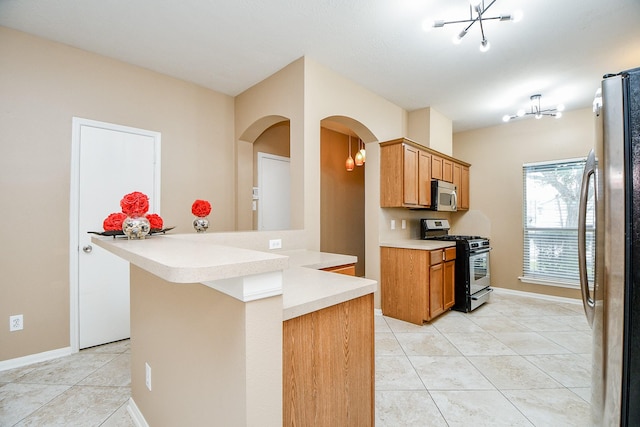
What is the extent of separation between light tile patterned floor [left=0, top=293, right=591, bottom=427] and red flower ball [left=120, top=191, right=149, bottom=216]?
1.34 metres

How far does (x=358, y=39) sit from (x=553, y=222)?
13.5 ft

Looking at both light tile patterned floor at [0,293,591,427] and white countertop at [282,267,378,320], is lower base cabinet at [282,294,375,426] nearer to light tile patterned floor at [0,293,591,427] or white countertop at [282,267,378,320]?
white countertop at [282,267,378,320]

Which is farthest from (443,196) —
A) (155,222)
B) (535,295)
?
(155,222)

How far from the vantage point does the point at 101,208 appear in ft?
9.21

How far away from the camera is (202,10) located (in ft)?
7.17

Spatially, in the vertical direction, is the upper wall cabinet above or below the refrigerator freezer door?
above

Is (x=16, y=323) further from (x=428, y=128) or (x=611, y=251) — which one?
(x=428, y=128)

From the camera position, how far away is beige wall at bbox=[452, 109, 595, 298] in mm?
4266

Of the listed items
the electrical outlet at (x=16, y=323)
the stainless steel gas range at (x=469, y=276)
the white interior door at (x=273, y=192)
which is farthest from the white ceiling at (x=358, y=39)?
the electrical outlet at (x=16, y=323)

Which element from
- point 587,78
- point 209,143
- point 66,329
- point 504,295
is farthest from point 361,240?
point 66,329

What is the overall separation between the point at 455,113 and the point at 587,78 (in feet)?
4.95

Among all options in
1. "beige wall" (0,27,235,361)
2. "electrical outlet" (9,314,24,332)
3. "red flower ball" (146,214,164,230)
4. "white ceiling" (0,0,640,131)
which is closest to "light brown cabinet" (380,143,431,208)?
"white ceiling" (0,0,640,131)

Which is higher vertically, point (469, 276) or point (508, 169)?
point (508, 169)

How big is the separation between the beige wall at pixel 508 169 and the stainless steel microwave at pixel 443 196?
950mm
